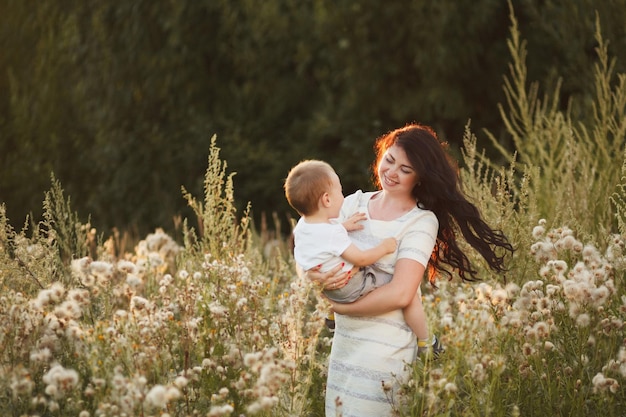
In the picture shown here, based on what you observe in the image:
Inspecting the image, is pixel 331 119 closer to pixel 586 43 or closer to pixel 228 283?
pixel 586 43

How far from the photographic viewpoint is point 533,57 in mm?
8891

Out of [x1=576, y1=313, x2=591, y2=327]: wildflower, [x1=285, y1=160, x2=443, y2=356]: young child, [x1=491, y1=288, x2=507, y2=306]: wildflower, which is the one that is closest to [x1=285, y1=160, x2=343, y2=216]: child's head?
[x1=285, y1=160, x2=443, y2=356]: young child

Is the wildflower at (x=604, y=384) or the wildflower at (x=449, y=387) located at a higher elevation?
Answer: the wildflower at (x=449, y=387)

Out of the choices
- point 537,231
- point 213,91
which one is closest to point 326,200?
point 537,231

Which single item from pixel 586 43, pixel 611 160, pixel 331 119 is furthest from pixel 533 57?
pixel 611 160

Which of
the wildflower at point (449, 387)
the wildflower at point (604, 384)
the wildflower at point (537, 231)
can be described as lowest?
the wildflower at point (604, 384)

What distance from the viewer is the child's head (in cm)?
334

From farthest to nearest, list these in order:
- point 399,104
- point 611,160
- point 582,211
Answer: point 399,104 < point 611,160 < point 582,211

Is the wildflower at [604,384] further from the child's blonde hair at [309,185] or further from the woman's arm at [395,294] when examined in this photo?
the child's blonde hair at [309,185]

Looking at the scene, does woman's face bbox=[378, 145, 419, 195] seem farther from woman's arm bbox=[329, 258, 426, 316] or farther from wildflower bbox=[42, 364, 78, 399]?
wildflower bbox=[42, 364, 78, 399]

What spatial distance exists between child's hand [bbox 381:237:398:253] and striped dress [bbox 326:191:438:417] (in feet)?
0.15

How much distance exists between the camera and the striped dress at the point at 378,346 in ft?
10.8

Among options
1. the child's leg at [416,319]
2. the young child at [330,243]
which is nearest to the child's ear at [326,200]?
the young child at [330,243]

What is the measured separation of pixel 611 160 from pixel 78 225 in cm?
336
